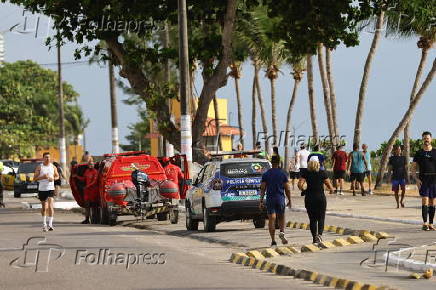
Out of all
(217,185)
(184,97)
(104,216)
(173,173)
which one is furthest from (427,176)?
(184,97)

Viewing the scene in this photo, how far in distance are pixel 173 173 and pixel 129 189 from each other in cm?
186

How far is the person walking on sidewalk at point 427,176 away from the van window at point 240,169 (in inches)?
159

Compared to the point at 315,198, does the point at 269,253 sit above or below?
below

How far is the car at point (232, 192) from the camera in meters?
26.0

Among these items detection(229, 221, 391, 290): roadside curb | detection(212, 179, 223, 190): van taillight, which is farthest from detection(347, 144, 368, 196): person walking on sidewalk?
detection(212, 179, 223, 190): van taillight

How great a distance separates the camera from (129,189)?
30734 millimetres

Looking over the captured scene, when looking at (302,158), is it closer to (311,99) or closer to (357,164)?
(357,164)

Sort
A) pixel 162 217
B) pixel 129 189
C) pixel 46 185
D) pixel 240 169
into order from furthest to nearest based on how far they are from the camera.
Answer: pixel 162 217
pixel 129 189
pixel 46 185
pixel 240 169

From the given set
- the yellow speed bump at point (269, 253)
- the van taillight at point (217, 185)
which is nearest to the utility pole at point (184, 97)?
the van taillight at point (217, 185)

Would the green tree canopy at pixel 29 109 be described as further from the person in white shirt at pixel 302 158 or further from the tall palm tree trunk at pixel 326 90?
the person in white shirt at pixel 302 158

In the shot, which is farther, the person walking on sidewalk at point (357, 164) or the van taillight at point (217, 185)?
the person walking on sidewalk at point (357, 164)

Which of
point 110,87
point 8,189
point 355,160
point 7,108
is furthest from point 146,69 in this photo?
point 7,108

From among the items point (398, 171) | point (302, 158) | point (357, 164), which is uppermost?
point (302, 158)

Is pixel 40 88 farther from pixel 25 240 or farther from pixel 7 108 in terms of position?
pixel 25 240
